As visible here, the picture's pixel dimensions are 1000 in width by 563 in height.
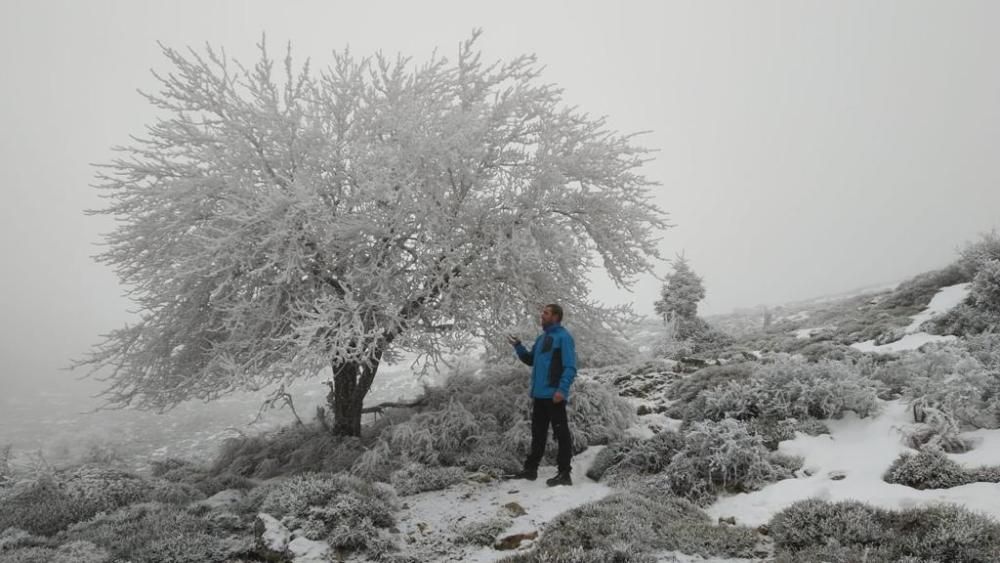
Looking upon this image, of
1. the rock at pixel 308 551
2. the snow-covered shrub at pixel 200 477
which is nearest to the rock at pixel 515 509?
the rock at pixel 308 551

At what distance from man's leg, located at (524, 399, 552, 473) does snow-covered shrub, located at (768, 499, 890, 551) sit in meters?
2.96

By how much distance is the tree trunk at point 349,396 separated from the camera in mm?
9508

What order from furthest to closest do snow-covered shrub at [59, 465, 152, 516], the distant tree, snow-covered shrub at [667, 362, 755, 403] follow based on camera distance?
1. the distant tree
2. snow-covered shrub at [667, 362, 755, 403]
3. snow-covered shrub at [59, 465, 152, 516]

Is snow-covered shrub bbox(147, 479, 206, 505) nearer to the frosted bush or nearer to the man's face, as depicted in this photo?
the frosted bush

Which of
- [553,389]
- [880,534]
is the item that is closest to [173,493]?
[553,389]

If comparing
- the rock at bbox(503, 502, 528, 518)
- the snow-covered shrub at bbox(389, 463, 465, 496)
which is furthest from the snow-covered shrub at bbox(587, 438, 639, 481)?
the snow-covered shrub at bbox(389, 463, 465, 496)

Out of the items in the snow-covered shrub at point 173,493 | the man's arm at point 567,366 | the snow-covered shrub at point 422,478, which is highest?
the man's arm at point 567,366

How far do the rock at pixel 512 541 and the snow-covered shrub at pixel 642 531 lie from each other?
202 mm

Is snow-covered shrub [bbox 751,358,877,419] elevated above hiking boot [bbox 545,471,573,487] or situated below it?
above

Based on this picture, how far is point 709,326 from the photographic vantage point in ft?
66.2

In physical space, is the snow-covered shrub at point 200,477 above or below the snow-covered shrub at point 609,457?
above

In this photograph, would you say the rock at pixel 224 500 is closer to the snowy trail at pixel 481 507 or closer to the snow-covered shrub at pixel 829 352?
the snowy trail at pixel 481 507

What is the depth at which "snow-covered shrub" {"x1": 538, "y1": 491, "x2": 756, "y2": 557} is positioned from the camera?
15.0ft

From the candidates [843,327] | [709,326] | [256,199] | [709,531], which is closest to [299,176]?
[256,199]
